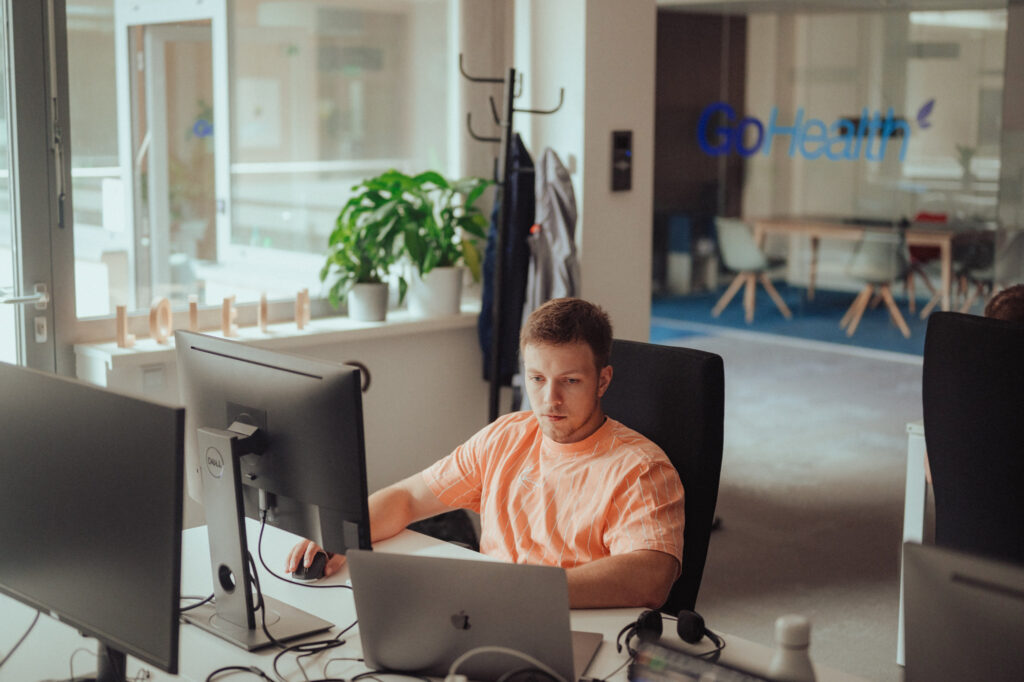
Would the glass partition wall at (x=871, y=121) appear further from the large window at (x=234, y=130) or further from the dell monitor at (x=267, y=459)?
the dell monitor at (x=267, y=459)

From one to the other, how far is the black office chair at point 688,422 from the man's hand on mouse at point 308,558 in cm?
66

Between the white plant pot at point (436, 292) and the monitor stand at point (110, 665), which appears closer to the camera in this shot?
the monitor stand at point (110, 665)

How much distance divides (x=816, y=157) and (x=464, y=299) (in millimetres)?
4455

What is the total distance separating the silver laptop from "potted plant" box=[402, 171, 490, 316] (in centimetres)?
261

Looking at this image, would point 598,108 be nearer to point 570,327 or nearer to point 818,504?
point 818,504

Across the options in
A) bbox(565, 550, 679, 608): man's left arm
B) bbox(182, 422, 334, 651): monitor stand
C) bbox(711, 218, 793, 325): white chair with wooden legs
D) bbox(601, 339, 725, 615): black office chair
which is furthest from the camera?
bbox(711, 218, 793, 325): white chair with wooden legs

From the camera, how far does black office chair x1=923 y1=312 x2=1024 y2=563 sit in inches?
88.9

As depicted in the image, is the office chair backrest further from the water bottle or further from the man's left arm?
the water bottle

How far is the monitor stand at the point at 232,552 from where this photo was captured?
6.15 feet

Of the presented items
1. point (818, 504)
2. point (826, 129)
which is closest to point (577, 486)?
point (818, 504)

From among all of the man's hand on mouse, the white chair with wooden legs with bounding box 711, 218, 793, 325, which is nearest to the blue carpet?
the white chair with wooden legs with bounding box 711, 218, 793, 325

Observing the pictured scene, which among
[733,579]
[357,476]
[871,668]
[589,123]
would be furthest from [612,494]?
[589,123]

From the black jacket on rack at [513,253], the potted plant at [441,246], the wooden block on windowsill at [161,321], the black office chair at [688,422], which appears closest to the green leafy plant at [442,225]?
the potted plant at [441,246]

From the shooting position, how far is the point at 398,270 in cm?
470
